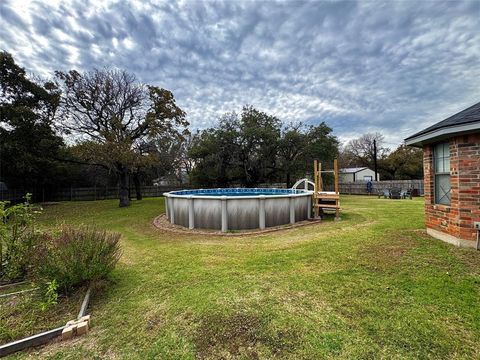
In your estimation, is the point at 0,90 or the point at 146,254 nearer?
the point at 146,254

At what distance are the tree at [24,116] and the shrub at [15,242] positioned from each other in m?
12.1

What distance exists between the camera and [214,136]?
17.3 m

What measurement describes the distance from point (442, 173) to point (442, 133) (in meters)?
1.20

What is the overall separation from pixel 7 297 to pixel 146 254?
2318mm

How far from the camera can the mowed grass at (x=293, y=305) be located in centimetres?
213

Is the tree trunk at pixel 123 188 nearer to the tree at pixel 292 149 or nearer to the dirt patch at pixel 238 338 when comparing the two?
the tree at pixel 292 149

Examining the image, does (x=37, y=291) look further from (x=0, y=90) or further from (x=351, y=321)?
(x=0, y=90)

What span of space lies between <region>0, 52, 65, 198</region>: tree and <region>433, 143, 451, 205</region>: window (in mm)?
18179

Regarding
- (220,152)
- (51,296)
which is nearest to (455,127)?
(51,296)

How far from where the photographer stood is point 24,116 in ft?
40.7

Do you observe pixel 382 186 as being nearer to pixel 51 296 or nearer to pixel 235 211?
pixel 235 211

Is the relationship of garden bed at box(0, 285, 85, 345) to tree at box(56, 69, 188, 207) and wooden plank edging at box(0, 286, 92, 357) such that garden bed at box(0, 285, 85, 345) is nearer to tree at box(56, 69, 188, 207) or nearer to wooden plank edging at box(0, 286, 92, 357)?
wooden plank edging at box(0, 286, 92, 357)

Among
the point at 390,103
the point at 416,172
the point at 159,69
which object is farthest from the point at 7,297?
the point at 416,172

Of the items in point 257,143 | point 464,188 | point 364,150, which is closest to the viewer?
point 464,188
